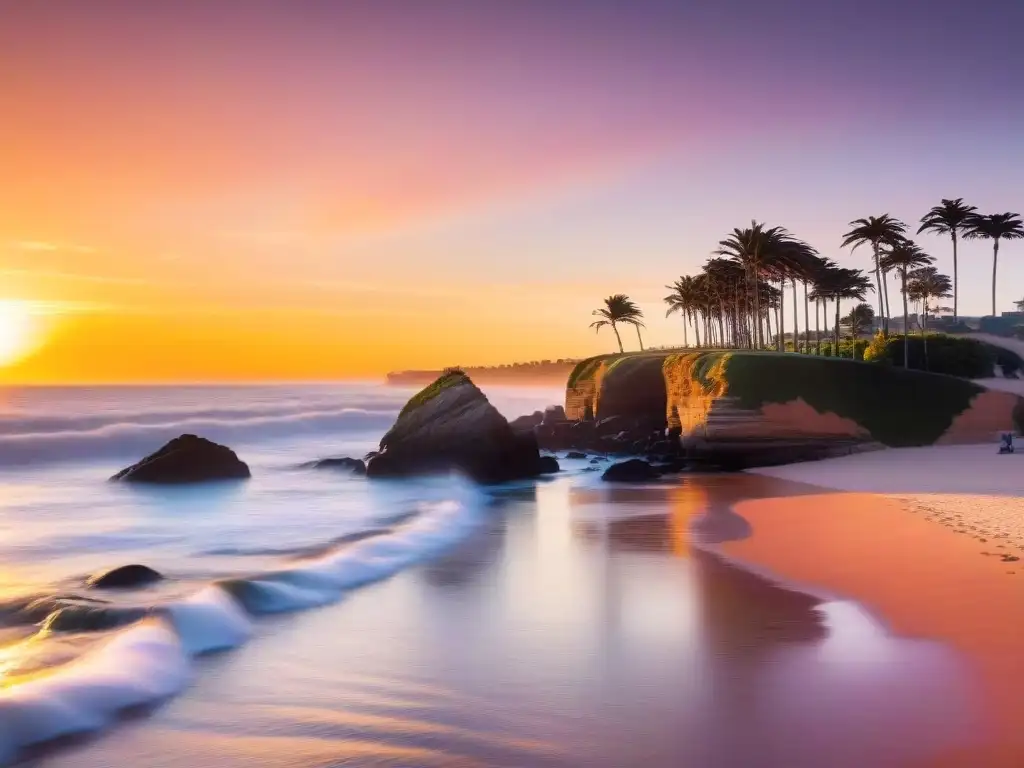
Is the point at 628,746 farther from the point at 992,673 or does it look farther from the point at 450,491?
the point at 450,491

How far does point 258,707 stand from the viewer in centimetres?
821

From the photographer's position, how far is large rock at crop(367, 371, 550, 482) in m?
31.2

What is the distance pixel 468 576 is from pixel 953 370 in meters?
59.0

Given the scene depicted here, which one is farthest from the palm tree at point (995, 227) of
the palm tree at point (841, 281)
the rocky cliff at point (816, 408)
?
the rocky cliff at point (816, 408)

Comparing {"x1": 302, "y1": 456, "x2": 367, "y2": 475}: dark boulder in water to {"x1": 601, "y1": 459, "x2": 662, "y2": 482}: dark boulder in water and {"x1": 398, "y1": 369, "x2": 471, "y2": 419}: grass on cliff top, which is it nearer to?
{"x1": 398, "y1": 369, "x2": 471, "y2": 419}: grass on cliff top

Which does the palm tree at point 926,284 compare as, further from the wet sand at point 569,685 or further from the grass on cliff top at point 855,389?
the wet sand at point 569,685

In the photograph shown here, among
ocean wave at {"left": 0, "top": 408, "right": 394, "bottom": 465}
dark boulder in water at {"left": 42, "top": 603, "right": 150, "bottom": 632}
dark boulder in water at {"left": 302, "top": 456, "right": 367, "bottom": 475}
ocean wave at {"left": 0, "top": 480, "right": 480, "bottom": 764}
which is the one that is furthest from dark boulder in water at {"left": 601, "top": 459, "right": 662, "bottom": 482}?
ocean wave at {"left": 0, "top": 408, "right": 394, "bottom": 465}

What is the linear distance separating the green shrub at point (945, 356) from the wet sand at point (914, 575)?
149 feet

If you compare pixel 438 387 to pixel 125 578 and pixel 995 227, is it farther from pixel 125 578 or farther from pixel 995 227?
pixel 995 227

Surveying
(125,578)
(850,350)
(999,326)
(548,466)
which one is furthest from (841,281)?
(125,578)

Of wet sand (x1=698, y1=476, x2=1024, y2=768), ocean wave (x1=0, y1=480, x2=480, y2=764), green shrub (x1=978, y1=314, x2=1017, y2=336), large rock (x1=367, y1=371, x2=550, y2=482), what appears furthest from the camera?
green shrub (x1=978, y1=314, x2=1017, y2=336)

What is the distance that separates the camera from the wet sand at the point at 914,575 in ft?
25.0

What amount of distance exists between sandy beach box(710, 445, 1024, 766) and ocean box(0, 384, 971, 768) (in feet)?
1.47

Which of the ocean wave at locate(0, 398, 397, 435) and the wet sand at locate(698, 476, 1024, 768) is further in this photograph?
the ocean wave at locate(0, 398, 397, 435)
